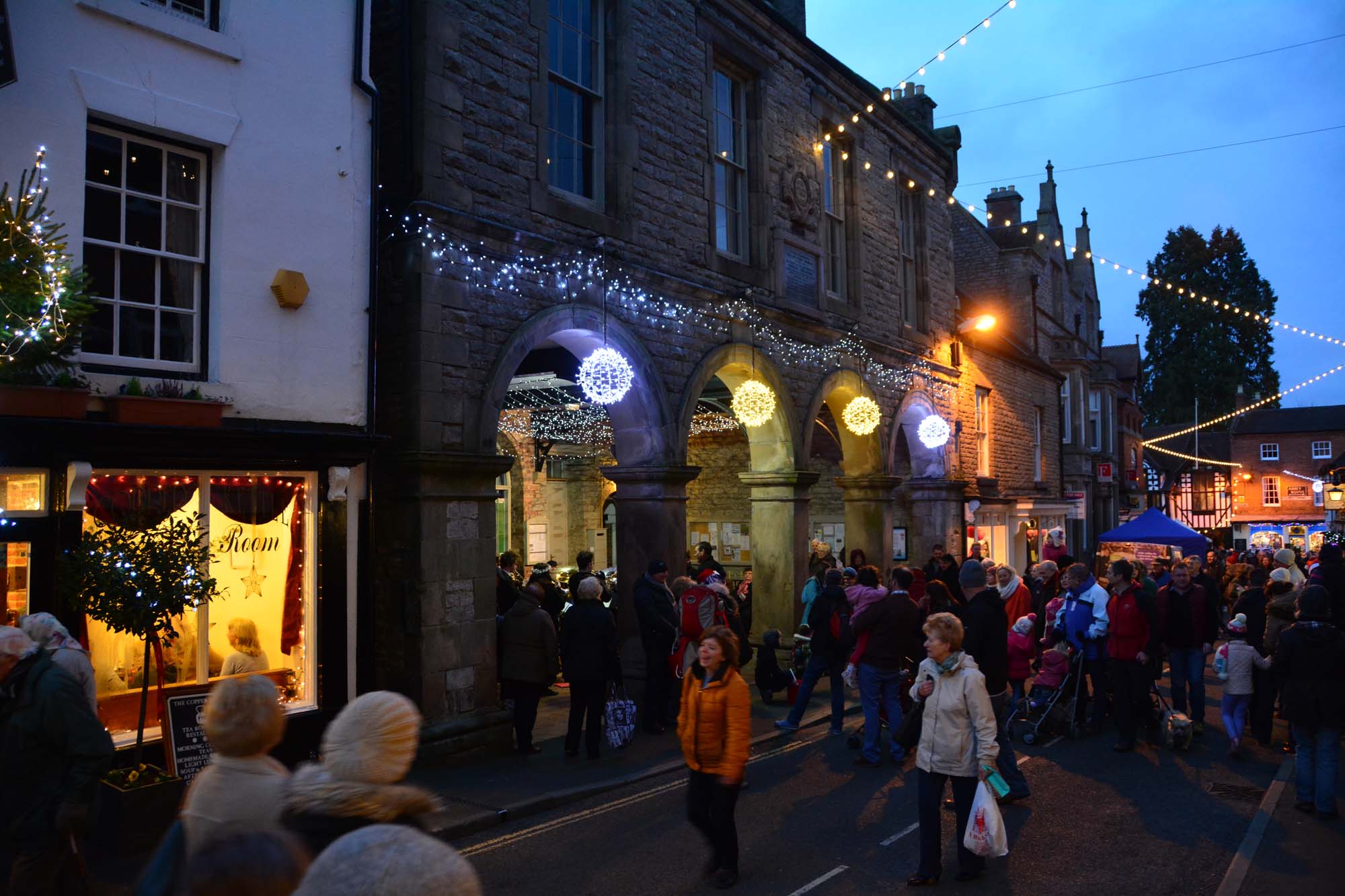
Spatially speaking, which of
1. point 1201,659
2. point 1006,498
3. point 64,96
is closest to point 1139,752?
point 1201,659

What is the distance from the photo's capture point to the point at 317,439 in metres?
8.36

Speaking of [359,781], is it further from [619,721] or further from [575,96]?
[575,96]

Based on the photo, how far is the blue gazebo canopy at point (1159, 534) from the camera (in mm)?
18141

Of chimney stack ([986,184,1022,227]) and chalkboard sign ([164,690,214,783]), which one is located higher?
chimney stack ([986,184,1022,227])

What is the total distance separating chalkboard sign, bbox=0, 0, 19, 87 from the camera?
20.8 ft

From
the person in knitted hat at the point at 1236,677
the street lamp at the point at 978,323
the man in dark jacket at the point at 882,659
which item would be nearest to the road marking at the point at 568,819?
the man in dark jacket at the point at 882,659

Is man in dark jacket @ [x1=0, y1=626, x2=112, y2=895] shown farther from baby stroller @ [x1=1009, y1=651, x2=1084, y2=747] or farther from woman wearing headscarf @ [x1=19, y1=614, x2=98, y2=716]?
baby stroller @ [x1=1009, y1=651, x2=1084, y2=747]

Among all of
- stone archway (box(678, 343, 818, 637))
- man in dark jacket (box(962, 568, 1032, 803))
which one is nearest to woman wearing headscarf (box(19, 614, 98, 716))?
man in dark jacket (box(962, 568, 1032, 803))

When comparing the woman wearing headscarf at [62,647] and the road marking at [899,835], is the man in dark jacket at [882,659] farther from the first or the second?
the woman wearing headscarf at [62,647]

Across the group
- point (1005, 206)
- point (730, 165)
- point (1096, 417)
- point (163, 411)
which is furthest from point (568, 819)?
point (1096, 417)

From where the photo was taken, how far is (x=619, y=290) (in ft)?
38.2

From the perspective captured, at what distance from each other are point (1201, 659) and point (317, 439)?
9.57 meters

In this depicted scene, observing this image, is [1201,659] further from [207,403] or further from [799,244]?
[207,403]

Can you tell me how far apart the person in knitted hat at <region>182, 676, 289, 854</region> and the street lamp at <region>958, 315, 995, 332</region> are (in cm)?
1919
